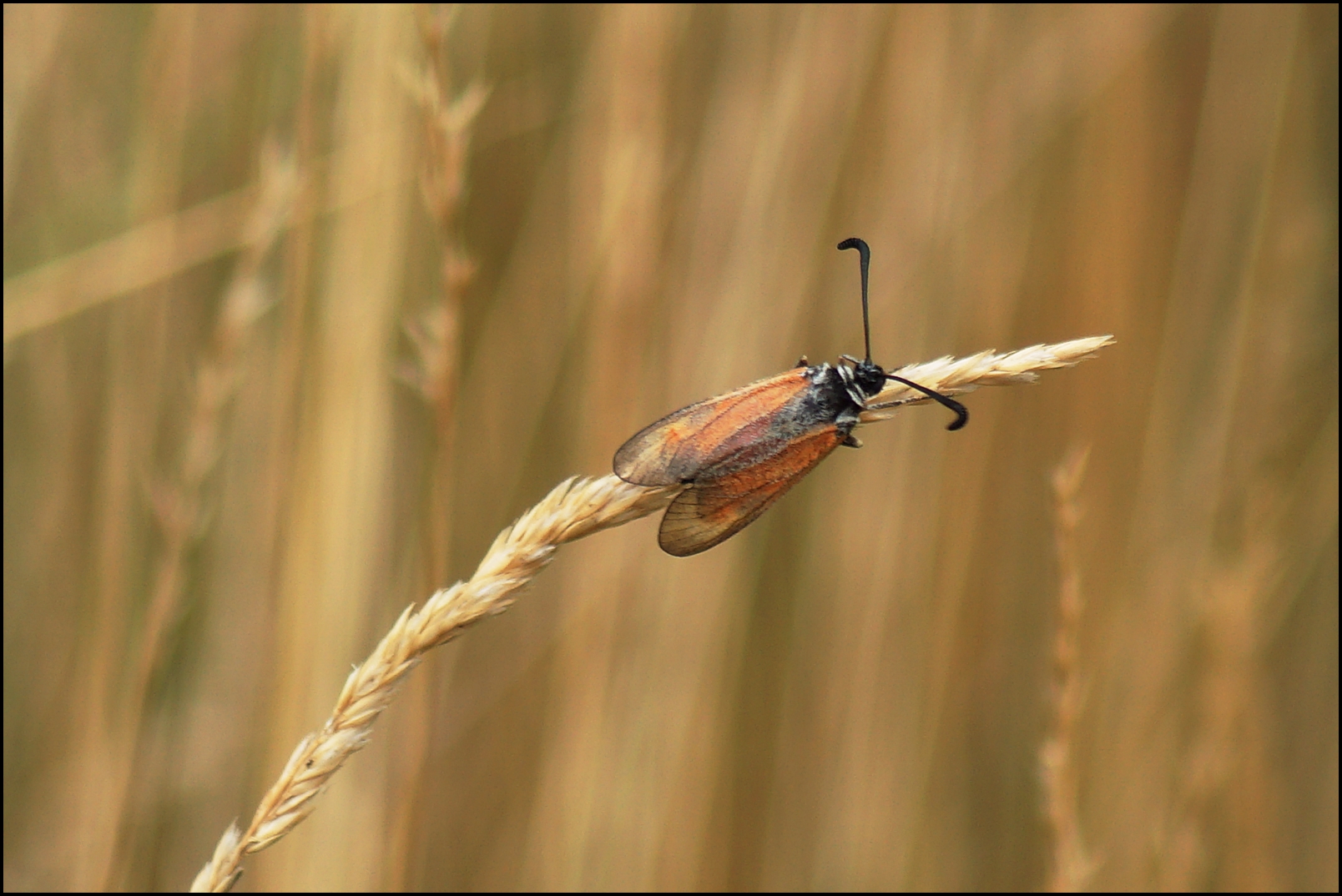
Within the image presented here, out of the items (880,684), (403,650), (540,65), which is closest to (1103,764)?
(880,684)

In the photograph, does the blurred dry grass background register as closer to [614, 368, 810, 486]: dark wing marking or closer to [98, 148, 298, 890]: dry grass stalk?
[98, 148, 298, 890]: dry grass stalk

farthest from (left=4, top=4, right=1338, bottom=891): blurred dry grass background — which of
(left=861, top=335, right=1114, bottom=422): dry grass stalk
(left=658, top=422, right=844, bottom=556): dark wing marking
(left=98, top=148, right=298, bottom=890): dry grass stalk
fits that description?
(left=861, top=335, right=1114, bottom=422): dry grass stalk

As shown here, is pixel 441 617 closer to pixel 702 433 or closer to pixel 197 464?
pixel 702 433

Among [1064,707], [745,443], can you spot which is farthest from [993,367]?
[1064,707]

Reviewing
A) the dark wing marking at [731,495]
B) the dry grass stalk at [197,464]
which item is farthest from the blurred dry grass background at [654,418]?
the dark wing marking at [731,495]

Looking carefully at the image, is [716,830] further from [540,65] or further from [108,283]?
[540,65]

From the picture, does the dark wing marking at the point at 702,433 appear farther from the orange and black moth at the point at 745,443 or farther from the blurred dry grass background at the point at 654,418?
the blurred dry grass background at the point at 654,418
